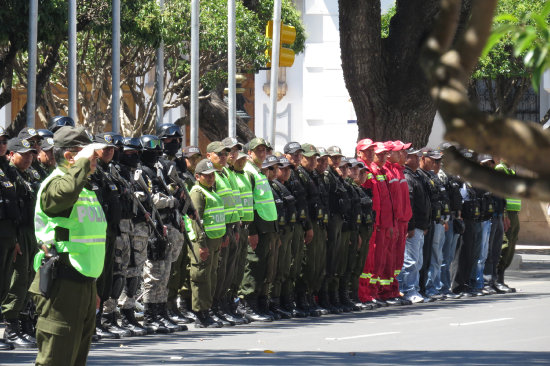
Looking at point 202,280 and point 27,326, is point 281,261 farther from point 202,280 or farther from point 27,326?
point 27,326

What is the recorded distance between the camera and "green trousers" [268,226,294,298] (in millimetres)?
15316

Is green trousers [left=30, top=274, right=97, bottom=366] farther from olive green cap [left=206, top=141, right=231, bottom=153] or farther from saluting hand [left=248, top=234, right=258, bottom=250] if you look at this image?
saluting hand [left=248, top=234, right=258, bottom=250]

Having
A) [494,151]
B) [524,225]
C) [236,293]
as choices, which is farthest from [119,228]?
[524,225]

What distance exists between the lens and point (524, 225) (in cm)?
3431

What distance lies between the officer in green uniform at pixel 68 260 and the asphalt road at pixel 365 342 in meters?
2.79

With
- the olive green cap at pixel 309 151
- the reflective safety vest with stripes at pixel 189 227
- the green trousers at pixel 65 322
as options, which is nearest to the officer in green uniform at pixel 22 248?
the reflective safety vest with stripes at pixel 189 227

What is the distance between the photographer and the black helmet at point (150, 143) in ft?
43.7

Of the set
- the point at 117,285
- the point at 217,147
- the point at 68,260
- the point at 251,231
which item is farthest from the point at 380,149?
the point at 68,260

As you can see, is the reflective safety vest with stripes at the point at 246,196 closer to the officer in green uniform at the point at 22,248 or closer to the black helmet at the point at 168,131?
the black helmet at the point at 168,131

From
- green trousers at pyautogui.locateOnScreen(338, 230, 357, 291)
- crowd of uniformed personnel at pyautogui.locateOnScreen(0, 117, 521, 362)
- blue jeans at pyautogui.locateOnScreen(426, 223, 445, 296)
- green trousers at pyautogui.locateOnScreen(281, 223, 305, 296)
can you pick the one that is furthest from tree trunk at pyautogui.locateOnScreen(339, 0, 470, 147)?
green trousers at pyautogui.locateOnScreen(281, 223, 305, 296)

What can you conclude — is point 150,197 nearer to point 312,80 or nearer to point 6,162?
point 6,162

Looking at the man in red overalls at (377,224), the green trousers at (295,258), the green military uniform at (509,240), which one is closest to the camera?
the green trousers at (295,258)

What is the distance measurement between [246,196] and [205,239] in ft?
3.44

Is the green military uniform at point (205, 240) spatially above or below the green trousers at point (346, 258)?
above
